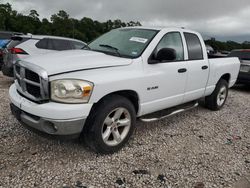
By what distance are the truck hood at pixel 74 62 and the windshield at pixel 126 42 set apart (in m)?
0.29

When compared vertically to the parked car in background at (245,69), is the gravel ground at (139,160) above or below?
below

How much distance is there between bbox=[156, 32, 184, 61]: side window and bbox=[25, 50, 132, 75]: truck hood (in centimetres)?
92

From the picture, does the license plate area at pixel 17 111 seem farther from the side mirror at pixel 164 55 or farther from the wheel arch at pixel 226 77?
the wheel arch at pixel 226 77

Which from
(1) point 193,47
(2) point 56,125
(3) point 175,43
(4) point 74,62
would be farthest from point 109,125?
(1) point 193,47

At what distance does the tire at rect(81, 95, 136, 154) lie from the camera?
2.79 meters

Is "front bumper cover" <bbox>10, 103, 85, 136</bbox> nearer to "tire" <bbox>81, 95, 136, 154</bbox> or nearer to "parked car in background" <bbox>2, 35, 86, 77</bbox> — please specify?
"tire" <bbox>81, 95, 136, 154</bbox>

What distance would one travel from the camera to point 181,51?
4.05 m

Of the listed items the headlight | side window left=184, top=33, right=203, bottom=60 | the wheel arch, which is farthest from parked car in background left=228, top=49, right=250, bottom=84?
the headlight

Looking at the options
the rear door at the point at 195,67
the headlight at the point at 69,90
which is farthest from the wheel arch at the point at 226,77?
the headlight at the point at 69,90

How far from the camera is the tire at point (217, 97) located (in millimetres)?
5270

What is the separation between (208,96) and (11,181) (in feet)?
14.6

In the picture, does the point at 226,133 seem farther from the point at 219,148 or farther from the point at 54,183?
the point at 54,183

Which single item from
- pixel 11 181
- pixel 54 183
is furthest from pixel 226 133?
pixel 11 181

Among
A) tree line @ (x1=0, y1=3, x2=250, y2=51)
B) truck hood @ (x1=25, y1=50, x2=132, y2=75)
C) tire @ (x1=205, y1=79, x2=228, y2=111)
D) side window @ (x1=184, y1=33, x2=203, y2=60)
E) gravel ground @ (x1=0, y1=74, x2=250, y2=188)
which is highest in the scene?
tree line @ (x1=0, y1=3, x2=250, y2=51)
